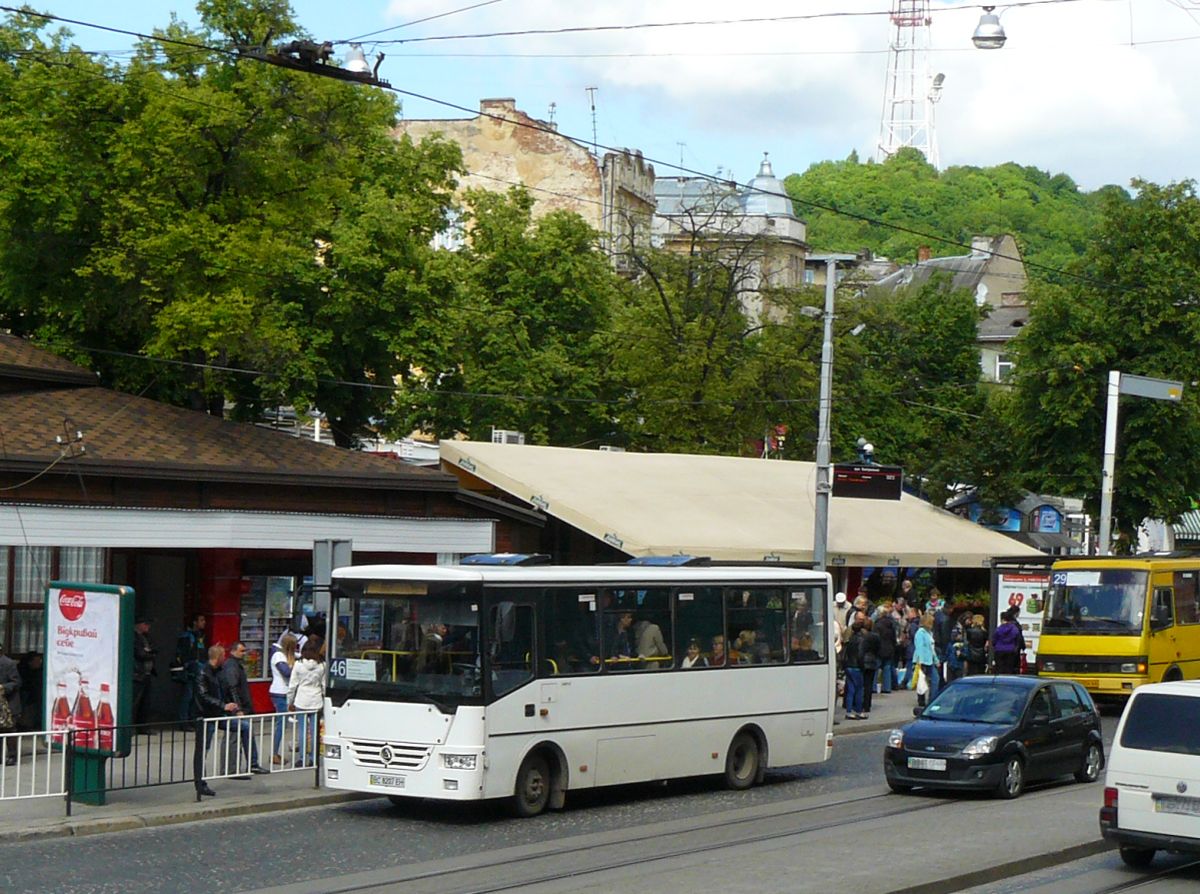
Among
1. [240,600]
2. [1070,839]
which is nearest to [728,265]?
[240,600]

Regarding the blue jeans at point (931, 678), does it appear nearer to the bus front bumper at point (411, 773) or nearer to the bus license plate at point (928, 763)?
the bus license plate at point (928, 763)

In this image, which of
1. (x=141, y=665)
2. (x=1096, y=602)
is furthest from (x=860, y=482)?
(x=141, y=665)

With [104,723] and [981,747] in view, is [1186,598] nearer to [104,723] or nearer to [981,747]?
[981,747]

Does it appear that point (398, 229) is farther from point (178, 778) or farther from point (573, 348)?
point (178, 778)

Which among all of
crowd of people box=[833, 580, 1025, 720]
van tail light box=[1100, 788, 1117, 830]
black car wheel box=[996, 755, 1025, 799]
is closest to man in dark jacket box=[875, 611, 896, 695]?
crowd of people box=[833, 580, 1025, 720]

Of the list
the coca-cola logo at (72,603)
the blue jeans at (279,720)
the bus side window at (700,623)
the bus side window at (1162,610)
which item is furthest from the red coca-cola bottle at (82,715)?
the bus side window at (1162,610)

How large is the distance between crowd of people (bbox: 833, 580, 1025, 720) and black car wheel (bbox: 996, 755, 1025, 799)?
761 cm

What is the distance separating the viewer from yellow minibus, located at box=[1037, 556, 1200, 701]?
2908 cm

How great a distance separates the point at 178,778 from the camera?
64.3 ft

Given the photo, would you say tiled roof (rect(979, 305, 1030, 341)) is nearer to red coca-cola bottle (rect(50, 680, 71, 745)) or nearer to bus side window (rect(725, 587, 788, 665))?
bus side window (rect(725, 587, 788, 665))

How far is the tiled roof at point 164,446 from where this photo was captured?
2347 centimetres

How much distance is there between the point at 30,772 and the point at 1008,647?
1771 centimetres

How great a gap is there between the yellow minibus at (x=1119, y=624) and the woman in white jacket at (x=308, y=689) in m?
14.6

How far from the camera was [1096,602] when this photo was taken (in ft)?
97.7
